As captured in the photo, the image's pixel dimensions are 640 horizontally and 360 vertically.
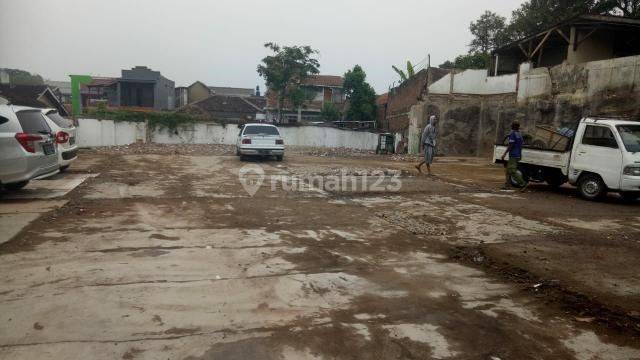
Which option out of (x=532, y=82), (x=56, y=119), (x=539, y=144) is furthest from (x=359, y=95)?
(x=56, y=119)

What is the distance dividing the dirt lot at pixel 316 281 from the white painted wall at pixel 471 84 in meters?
19.8

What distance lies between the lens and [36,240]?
5836 millimetres

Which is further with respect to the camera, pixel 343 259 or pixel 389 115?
pixel 389 115

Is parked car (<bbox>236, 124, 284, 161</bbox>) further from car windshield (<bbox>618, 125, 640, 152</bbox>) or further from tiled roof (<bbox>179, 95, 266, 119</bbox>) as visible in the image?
tiled roof (<bbox>179, 95, 266, 119</bbox>)

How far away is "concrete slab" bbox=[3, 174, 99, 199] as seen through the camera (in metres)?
9.02

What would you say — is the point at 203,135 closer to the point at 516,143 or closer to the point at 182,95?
the point at 516,143

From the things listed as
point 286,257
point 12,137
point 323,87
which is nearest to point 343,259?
point 286,257

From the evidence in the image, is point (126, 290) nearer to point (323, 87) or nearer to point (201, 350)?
point (201, 350)

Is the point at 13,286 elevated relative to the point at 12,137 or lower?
lower

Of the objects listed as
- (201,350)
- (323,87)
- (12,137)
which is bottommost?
(201,350)

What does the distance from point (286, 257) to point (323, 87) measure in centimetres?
4641

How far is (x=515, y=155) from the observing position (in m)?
11.7

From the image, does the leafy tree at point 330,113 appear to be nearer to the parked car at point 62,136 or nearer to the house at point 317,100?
the house at point 317,100

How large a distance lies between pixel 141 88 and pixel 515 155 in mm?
43786
